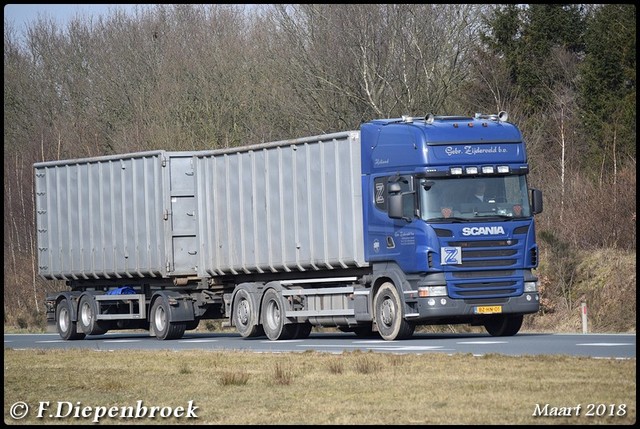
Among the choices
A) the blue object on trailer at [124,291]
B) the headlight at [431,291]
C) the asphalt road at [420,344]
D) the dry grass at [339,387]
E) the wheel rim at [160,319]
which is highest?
the blue object on trailer at [124,291]

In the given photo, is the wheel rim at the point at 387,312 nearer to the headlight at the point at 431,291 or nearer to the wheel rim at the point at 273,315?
the headlight at the point at 431,291

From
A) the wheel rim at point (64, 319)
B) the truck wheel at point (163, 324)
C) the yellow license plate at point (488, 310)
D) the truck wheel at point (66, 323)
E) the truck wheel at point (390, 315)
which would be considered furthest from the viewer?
the wheel rim at point (64, 319)

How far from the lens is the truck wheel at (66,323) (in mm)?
34500

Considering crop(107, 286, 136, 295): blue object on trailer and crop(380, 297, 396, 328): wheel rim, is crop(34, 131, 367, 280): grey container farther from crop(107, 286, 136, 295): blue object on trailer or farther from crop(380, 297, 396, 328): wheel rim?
crop(380, 297, 396, 328): wheel rim

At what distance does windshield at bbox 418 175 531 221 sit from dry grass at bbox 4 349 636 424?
4.64 meters

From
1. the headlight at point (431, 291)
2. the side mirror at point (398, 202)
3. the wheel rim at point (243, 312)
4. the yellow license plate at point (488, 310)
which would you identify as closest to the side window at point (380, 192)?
the side mirror at point (398, 202)

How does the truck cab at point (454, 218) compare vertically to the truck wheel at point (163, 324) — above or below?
above

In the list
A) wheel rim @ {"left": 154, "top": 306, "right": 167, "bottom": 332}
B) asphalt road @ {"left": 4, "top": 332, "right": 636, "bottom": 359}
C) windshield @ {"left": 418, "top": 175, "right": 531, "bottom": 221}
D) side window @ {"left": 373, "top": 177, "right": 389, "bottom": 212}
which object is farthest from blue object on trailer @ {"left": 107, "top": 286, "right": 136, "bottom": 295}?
windshield @ {"left": 418, "top": 175, "right": 531, "bottom": 221}

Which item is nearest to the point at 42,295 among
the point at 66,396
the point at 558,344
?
the point at 558,344

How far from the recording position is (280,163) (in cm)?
2966

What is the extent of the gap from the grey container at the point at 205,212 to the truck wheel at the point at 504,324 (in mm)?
2937

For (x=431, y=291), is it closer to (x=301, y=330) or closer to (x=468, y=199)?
(x=468, y=199)

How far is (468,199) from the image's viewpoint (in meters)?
26.4

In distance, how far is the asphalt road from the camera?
22234 millimetres
